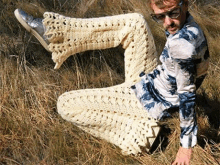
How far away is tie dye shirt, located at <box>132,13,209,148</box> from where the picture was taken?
5.41ft

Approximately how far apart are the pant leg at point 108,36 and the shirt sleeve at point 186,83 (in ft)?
1.81

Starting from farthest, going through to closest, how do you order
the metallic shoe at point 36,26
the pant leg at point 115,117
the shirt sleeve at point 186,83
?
the metallic shoe at point 36,26 → the pant leg at point 115,117 → the shirt sleeve at point 186,83

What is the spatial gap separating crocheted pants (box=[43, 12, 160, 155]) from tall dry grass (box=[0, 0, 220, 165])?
3.8 inches

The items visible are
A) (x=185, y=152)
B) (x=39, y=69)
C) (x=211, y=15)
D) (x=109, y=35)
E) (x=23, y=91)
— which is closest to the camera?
(x=185, y=152)

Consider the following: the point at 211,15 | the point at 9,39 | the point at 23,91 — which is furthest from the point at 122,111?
the point at 211,15

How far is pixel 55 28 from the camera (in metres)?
2.22

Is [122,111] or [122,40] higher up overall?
[122,40]

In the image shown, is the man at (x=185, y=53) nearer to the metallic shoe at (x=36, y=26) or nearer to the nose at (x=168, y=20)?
the nose at (x=168, y=20)

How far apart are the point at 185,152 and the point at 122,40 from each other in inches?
30.0

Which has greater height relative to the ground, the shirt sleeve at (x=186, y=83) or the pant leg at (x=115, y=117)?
the shirt sleeve at (x=186, y=83)

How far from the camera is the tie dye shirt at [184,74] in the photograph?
5.41 ft

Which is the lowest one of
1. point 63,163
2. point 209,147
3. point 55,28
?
point 63,163

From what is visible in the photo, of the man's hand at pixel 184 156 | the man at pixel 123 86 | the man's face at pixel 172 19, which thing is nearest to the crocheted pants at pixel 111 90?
the man at pixel 123 86

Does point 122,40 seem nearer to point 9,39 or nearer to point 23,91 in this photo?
point 23,91
